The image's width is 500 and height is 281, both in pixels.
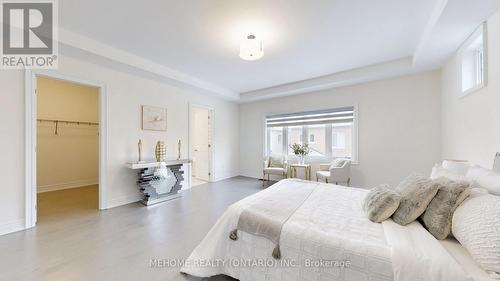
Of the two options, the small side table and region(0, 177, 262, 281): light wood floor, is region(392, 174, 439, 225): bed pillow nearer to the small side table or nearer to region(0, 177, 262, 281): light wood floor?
region(0, 177, 262, 281): light wood floor

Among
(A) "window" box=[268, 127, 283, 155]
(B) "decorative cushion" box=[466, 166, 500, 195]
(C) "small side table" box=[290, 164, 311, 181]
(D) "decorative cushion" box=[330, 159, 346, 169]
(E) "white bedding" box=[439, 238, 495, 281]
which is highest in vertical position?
(A) "window" box=[268, 127, 283, 155]

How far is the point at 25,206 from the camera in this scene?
254cm

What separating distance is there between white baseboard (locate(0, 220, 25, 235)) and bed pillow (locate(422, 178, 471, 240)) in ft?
14.2

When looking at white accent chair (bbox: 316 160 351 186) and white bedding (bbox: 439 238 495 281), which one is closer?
white bedding (bbox: 439 238 495 281)

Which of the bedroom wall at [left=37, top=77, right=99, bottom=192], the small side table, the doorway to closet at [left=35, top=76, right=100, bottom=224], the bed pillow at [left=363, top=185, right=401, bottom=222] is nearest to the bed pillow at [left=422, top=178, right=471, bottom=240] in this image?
the bed pillow at [left=363, top=185, right=401, bottom=222]

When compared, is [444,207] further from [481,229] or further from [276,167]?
[276,167]

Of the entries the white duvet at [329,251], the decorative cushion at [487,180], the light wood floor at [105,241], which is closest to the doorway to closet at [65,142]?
the light wood floor at [105,241]

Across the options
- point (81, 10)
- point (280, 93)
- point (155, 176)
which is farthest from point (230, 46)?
point (155, 176)

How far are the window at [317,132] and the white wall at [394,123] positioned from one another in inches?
9.0

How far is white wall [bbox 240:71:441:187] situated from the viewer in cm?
362

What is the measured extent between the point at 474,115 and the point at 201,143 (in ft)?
18.0

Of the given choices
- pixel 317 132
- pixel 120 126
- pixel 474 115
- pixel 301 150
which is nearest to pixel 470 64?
pixel 474 115

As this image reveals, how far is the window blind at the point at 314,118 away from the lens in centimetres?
455

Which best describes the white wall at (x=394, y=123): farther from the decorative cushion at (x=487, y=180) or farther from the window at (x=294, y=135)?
the decorative cushion at (x=487, y=180)
